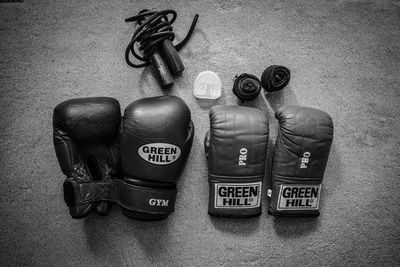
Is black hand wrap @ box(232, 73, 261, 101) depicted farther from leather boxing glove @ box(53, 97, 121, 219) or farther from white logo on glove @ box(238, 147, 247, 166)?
leather boxing glove @ box(53, 97, 121, 219)

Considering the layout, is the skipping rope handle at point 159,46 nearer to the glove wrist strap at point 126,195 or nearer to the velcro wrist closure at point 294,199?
the glove wrist strap at point 126,195

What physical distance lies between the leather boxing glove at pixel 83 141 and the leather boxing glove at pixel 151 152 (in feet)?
0.33

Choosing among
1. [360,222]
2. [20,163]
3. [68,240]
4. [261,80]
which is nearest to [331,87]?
[261,80]

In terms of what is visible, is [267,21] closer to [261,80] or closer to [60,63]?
[261,80]

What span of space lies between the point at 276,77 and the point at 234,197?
0.72m

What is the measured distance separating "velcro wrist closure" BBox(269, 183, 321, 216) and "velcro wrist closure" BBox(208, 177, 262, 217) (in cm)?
10

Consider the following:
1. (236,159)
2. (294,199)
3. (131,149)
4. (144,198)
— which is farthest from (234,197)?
(131,149)

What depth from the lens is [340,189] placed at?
1.64 m

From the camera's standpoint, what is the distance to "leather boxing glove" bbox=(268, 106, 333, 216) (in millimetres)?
1437

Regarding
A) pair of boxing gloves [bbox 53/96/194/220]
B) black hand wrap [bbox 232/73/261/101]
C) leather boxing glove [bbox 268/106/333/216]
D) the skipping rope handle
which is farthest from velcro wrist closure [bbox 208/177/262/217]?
the skipping rope handle

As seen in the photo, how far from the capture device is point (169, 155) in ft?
4.39

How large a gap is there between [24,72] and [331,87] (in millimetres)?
1924

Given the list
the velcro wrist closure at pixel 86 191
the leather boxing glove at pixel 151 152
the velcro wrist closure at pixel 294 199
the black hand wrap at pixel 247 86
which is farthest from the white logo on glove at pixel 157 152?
the velcro wrist closure at pixel 294 199

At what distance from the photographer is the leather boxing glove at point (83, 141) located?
51.7 inches
